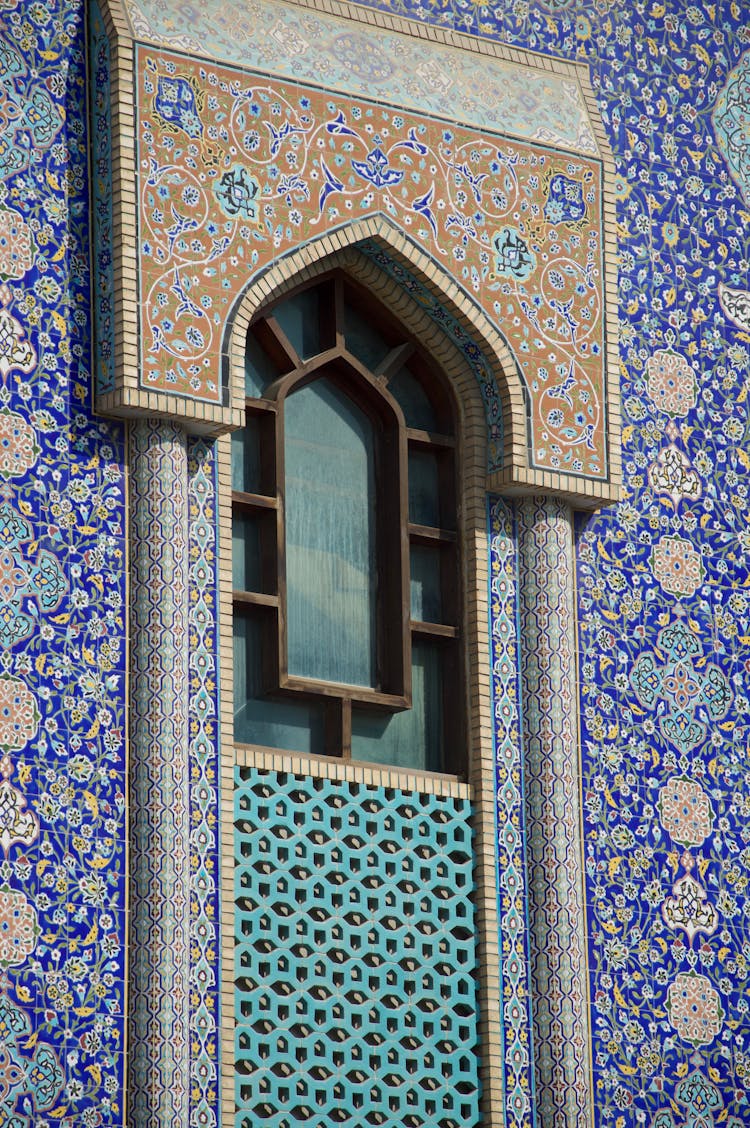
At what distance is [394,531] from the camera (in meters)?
8.86

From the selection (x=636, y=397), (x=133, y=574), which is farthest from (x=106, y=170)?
(x=636, y=397)

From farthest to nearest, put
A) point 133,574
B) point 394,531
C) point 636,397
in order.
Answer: point 636,397
point 394,531
point 133,574

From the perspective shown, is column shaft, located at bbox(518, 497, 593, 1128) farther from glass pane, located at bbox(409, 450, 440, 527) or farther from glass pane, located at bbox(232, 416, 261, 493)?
glass pane, located at bbox(232, 416, 261, 493)

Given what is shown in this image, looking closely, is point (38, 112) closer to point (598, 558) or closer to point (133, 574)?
point (133, 574)

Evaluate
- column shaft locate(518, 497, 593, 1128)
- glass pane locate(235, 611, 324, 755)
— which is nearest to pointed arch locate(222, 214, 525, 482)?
column shaft locate(518, 497, 593, 1128)

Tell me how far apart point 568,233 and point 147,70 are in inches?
63.3

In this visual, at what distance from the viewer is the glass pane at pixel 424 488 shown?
29.6 ft

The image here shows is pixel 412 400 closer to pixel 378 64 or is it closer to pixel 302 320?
pixel 302 320

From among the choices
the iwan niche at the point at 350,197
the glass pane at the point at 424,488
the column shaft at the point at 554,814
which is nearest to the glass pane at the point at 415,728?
the column shaft at the point at 554,814

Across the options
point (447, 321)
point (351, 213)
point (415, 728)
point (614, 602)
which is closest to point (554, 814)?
point (415, 728)

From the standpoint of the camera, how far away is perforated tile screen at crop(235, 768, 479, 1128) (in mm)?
8109

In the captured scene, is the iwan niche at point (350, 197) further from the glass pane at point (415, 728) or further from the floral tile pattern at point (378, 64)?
the glass pane at point (415, 728)

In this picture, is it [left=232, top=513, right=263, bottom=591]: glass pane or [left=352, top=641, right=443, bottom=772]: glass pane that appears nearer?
[left=232, top=513, right=263, bottom=591]: glass pane

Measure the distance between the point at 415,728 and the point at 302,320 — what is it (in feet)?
4.41
